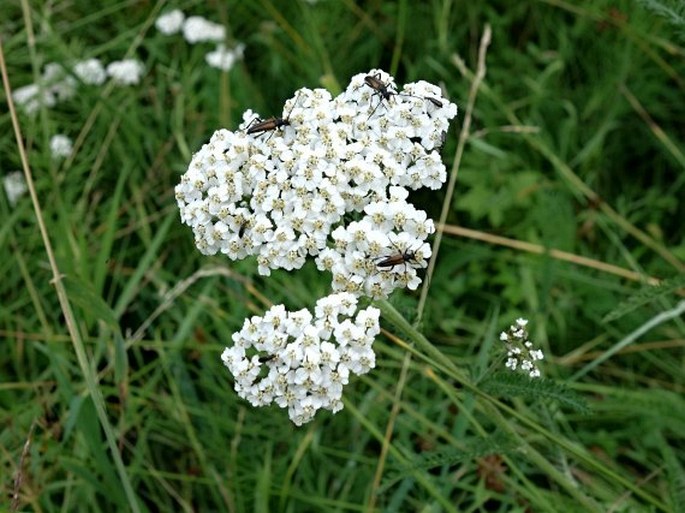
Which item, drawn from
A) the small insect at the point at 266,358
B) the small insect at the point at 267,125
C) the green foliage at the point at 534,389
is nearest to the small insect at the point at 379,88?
the small insect at the point at 267,125

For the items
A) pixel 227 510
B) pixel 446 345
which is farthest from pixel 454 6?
pixel 227 510

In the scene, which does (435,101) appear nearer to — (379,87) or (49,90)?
(379,87)

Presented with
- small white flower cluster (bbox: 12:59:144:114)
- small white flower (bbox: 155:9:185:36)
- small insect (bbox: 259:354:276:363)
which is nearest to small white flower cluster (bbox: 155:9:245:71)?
small white flower (bbox: 155:9:185:36)

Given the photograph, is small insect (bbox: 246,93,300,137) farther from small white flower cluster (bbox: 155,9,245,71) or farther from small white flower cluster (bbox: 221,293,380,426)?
small white flower cluster (bbox: 155,9,245,71)

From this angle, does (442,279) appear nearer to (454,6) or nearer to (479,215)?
(479,215)

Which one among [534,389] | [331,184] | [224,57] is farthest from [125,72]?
[534,389]

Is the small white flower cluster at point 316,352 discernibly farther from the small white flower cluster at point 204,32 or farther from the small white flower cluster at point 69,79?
the small white flower cluster at point 69,79

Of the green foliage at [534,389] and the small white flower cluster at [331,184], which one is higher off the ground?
the small white flower cluster at [331,184]

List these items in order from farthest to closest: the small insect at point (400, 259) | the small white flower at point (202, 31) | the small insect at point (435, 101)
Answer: the small white flower at point (202, 31) < the small insect at point (435, 101) < the small insect at point (400, 259)
